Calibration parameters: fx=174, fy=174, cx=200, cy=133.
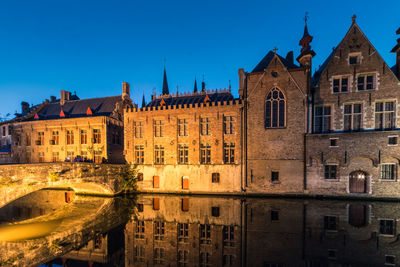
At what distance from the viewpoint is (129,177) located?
21.6 m

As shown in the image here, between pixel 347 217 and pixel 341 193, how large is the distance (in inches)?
251

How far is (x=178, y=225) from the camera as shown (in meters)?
12.2

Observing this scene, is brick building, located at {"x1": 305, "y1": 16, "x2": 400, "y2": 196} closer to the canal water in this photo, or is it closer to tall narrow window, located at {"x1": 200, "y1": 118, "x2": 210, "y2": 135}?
the canal water

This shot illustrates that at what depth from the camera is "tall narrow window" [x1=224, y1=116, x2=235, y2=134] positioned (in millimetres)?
20922

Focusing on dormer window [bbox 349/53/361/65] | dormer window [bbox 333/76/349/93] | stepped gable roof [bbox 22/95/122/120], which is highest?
dormer window [bbox 349/53/361/65]

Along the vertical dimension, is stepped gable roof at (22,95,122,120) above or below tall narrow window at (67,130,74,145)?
above

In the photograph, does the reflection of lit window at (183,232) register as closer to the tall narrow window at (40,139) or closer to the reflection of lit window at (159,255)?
the reflection of lit window at (159,255)

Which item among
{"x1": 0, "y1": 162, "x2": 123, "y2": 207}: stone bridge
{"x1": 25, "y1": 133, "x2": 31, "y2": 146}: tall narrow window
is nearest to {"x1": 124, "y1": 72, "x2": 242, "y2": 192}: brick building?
{"x1": 0, "y1": 162, "x2": 123, "y2": 207}: stone bridge

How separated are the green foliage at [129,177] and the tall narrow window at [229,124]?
12527mm

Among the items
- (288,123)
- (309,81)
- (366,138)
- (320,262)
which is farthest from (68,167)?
(366,138)

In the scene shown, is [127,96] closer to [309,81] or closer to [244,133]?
[244,133]

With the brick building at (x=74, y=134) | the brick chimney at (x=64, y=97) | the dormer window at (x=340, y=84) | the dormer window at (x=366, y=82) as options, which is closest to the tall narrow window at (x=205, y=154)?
the brick building at (x=74, y=134)

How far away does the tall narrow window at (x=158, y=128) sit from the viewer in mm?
22625

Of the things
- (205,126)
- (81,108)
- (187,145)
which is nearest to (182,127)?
(187,145)
